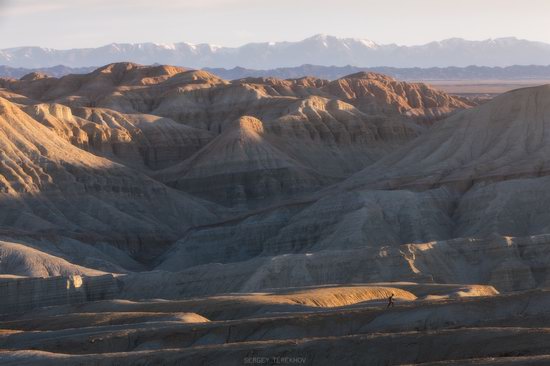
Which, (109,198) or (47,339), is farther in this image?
(109,198)

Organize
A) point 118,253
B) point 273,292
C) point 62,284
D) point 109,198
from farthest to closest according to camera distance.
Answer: point 109,198, point 118,253, point 62,284, point 273,292

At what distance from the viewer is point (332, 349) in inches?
1522

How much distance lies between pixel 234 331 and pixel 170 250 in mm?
58980

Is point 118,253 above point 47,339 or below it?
below

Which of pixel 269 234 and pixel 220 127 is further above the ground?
pixel 220 127

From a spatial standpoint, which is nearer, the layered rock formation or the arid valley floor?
the arid valley floor

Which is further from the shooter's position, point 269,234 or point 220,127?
point 220,127

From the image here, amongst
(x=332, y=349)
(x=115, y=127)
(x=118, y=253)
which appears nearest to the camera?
(x=332, y=349)

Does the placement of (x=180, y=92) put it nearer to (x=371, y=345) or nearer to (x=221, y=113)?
(x=221, y=113)

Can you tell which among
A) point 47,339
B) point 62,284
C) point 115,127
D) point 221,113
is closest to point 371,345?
point 47,339

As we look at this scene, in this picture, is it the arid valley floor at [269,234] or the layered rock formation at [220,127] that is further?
the layered rock formation at [220,127]

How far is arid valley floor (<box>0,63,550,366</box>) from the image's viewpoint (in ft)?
153

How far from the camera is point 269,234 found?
10425cm

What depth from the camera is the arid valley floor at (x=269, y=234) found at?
4659cm
